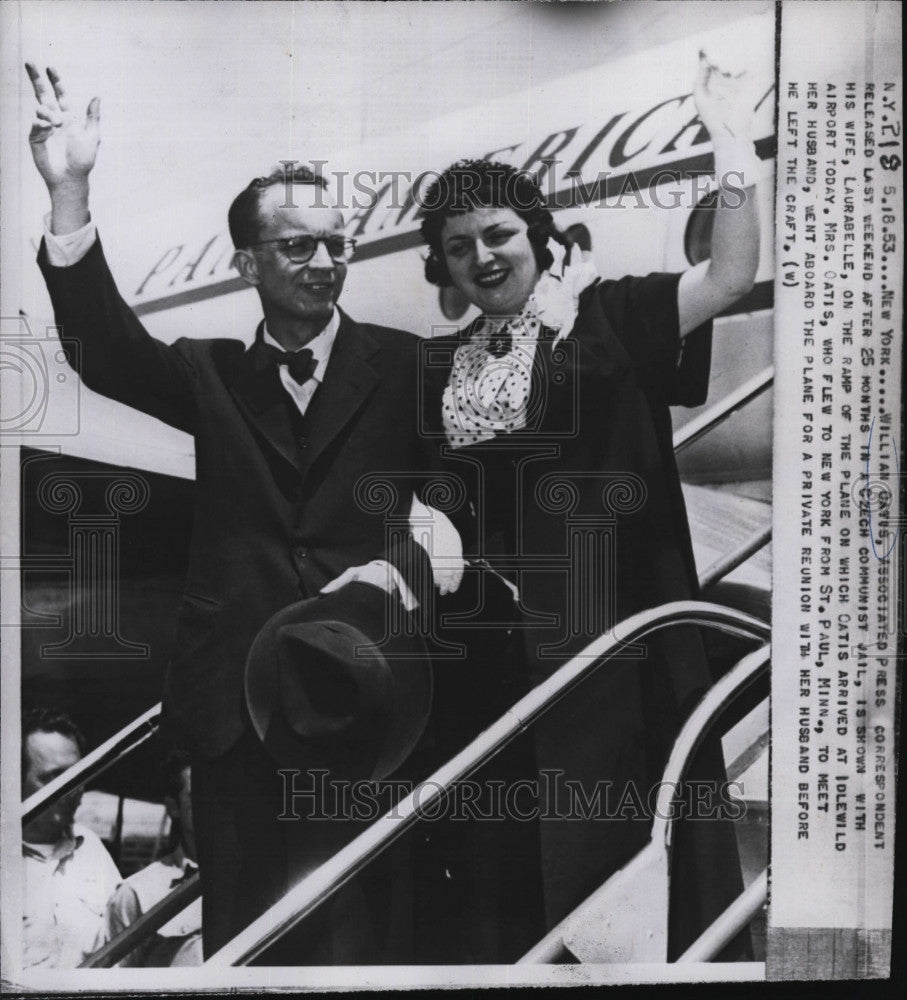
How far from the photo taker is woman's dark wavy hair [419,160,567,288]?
9.83 ft

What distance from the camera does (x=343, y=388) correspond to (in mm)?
3025

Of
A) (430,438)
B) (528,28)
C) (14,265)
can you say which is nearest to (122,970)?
(430,438)

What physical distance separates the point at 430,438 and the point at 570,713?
2.49ft

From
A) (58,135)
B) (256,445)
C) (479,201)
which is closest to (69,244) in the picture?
(58,135)

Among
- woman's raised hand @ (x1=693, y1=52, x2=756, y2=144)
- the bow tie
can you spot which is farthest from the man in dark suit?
woman's raised hand @ (x1=693, y1=52, x2=756, y2=144)

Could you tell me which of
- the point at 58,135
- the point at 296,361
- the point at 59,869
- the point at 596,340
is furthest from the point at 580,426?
the point at 59,869

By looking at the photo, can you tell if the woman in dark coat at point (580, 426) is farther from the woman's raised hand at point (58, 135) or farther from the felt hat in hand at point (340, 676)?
the woman's raised hand at point (58, 135)

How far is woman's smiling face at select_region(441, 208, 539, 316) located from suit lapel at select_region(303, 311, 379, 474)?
28 cm

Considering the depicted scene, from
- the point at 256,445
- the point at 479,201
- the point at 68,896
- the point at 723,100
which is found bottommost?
the point at 68,896

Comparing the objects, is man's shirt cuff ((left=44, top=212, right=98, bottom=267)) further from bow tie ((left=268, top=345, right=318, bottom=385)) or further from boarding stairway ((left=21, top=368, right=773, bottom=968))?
boarding stairway ((left=21, top=368, right=773, bottom=968))

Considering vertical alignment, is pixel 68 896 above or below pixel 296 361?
below

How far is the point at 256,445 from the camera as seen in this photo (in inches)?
119

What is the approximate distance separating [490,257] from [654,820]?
1.45m

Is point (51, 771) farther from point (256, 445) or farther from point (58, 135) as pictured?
point (58, 135)
